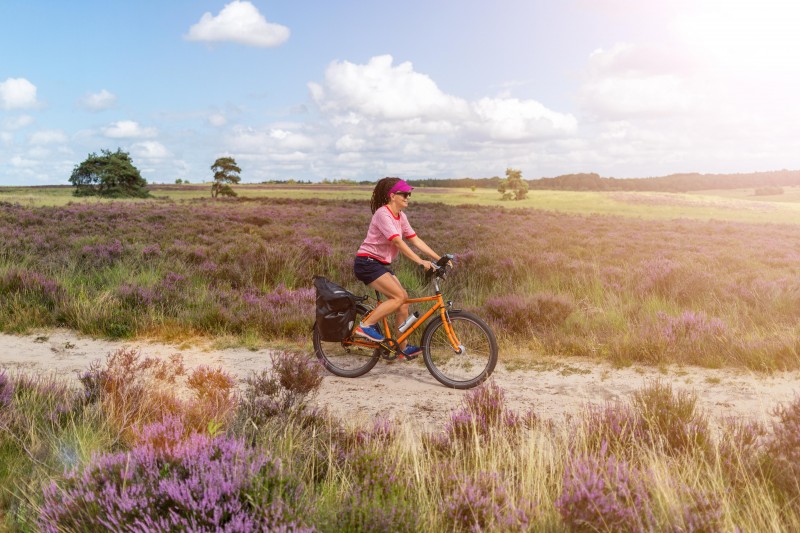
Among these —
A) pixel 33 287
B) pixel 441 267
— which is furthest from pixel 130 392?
pixel 33 287

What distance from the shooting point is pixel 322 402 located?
5.84m

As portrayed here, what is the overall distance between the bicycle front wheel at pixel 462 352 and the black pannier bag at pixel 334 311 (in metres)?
0.90

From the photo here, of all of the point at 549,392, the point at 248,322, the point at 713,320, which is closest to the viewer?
the point at 549,392

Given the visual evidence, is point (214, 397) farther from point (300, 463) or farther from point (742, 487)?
point (742, 487)

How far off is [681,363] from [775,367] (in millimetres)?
945

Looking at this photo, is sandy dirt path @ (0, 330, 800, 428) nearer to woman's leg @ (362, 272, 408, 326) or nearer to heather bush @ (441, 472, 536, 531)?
woman's leg @ (362, 272, 408, 326)

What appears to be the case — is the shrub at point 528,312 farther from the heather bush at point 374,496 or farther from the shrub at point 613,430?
the heather bush at point 374,496

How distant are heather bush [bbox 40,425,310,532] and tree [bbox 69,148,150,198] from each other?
228ft

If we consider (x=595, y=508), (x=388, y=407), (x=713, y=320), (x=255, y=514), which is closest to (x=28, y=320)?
(x=388, y=407)

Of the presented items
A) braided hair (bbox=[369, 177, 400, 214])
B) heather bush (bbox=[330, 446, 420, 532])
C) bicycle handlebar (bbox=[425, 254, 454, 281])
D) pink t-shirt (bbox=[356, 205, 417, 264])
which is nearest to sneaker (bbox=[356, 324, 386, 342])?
pink t-shirt (bbox=[356, 205, 417, 264])

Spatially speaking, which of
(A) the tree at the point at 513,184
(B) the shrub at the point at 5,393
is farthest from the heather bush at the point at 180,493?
(A) the tree at the point at 513,184

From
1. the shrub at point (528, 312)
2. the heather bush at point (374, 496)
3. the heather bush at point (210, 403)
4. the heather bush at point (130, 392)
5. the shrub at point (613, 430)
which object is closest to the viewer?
the heather bush at point (374, 496)

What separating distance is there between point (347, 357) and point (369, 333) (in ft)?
3.16

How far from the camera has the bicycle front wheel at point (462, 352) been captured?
20.5 feet
